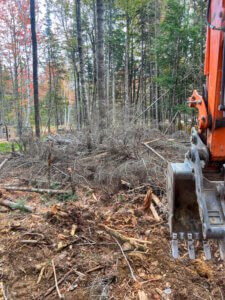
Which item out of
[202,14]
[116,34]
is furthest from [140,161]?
[116,34]

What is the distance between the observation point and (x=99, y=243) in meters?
3.10

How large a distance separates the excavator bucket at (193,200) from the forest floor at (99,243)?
2.32 ft

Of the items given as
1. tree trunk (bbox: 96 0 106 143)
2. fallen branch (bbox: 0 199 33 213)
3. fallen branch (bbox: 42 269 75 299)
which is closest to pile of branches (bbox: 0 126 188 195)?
tree trunk (bbox: 96 0 106 143)

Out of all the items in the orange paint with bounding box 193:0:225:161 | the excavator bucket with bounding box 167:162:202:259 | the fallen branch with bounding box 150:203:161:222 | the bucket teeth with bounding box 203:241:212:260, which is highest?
the orange paint with bounding box 193:0:225:161

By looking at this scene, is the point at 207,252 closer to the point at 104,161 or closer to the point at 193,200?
the point at 193,200

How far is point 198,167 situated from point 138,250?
158 cm

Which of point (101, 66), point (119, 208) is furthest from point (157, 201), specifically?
point (101, 66)

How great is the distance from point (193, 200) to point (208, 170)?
0.30m

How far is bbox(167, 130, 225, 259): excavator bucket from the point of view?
176cm

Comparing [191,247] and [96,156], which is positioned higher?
[191,247]

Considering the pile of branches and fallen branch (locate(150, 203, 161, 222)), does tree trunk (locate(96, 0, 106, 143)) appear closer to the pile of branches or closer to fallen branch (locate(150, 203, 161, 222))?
the pile of branches

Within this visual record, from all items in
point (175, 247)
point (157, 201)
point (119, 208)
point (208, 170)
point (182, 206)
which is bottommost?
point (119, 208)

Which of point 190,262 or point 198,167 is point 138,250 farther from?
point 198,167

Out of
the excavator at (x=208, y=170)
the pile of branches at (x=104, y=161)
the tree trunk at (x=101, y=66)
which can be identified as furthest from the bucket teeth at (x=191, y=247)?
the tree trunk at (x=101, y=66)
